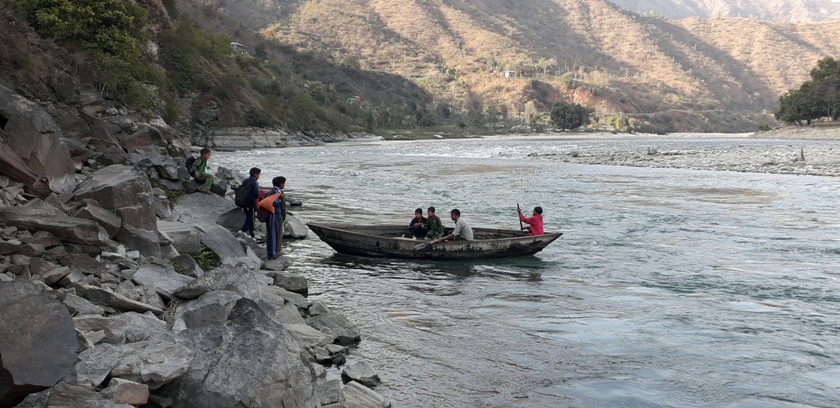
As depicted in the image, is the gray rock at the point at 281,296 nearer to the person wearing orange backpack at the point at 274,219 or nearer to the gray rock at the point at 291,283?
the gray rock at the point at 291,283

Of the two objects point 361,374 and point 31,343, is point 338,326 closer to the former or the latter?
point 361,374

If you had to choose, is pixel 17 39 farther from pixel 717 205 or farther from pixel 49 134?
pixel 717 205

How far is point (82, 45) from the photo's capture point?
37.0 meters

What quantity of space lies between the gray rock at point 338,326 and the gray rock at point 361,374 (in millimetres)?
1371

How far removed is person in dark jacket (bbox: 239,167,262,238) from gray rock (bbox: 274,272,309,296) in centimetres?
420

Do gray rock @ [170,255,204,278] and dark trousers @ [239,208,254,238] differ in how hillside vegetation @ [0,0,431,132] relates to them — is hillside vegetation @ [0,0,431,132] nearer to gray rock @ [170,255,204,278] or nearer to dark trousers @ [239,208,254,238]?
dark trousers @ [239,208,254,238]

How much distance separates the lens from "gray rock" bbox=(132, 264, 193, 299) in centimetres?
891

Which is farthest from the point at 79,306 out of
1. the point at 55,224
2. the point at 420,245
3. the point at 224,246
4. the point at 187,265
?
the point at 420,245

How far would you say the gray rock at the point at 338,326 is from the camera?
34.5 ft

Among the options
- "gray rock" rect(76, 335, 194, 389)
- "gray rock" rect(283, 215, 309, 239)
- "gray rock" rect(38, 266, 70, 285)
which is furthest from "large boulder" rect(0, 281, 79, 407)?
"gray rock" rect(283, 215, 309, 239)

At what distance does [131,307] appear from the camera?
7.77m

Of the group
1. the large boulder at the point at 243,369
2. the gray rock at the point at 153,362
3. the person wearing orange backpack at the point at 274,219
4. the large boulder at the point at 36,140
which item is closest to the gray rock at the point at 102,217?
the large boulder at the point at 36,140

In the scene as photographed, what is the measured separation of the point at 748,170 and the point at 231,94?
64.0 metres

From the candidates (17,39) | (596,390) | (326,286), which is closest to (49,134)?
(326,286)
